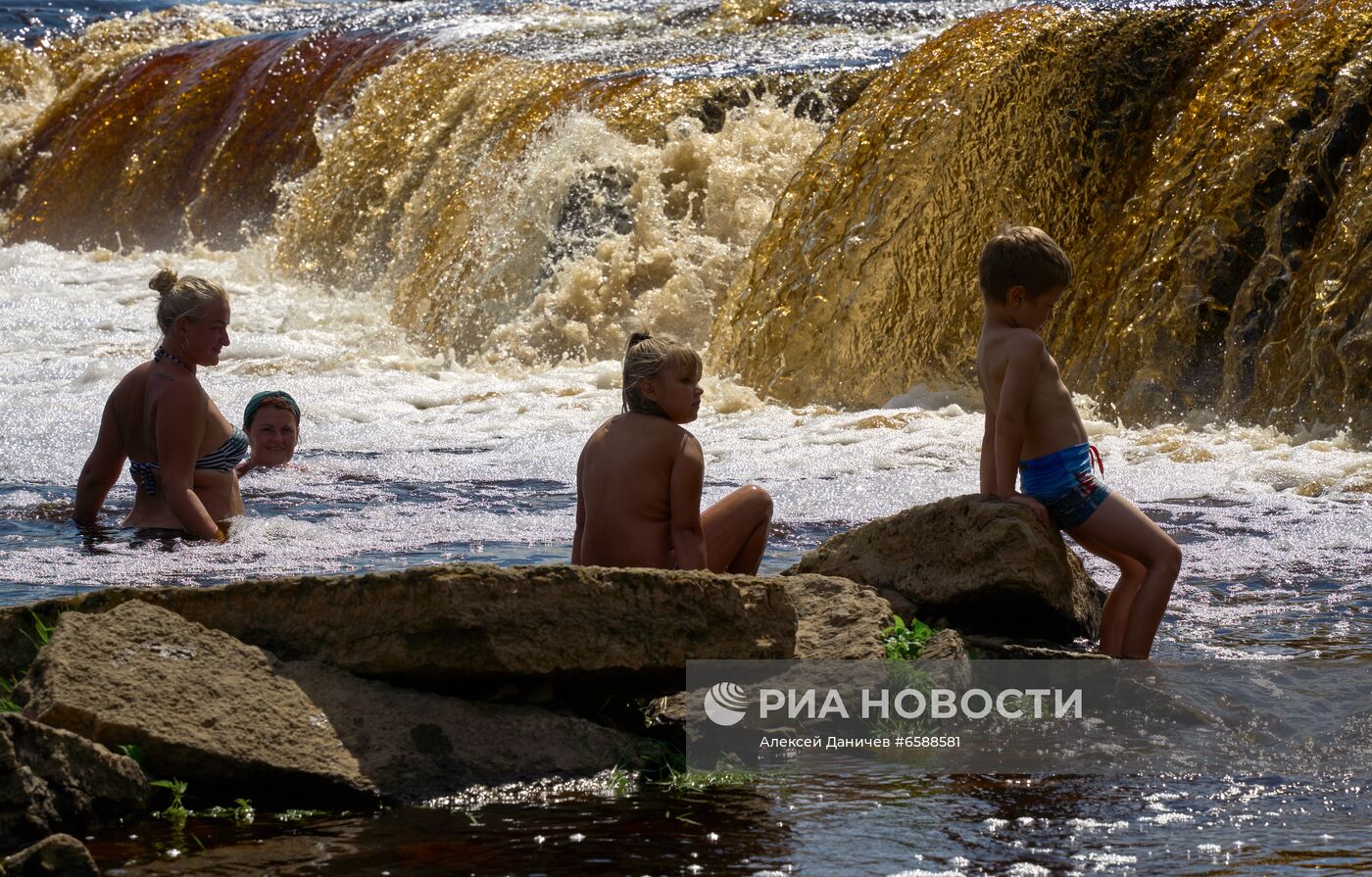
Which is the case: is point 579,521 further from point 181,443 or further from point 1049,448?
point 181,443

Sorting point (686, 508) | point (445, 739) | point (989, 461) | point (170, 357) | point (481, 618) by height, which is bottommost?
point (445, 739)

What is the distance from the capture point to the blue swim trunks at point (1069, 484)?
4699mm

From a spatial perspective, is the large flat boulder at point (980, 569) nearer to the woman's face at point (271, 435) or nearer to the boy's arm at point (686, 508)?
the boy's arm at point (686, 508)

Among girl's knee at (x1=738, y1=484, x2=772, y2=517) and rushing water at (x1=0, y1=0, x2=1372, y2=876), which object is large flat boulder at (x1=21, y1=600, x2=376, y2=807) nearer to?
rushing water at (x1=0, y1=0, x2=1372, y2=876)

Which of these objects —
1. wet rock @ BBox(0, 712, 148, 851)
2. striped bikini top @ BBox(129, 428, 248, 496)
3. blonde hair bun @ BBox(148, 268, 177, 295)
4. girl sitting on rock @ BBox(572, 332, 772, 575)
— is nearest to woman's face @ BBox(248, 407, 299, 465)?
striped bikini top @ BBox(129, 428, 248, 496)

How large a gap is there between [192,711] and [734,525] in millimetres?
1908

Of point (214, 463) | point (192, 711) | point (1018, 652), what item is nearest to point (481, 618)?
point (192, 711)

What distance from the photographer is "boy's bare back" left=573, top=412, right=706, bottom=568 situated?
4.71 metres

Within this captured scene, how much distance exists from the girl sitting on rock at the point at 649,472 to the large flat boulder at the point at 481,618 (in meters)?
0.70

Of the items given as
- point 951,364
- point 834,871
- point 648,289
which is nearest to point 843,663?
point 834,871

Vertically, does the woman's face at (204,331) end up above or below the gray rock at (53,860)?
above

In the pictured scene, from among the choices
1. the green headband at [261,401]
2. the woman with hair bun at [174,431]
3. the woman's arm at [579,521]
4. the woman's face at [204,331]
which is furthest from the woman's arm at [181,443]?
the woman's arm at [579,521]

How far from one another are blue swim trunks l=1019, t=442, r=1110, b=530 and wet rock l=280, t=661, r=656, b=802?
1505 millimetres

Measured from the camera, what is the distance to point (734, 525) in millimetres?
5027
